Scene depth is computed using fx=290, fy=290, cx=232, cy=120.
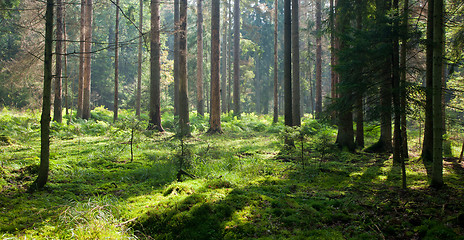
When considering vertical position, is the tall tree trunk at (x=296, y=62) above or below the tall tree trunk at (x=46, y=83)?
→ above

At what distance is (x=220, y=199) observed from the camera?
485 cm

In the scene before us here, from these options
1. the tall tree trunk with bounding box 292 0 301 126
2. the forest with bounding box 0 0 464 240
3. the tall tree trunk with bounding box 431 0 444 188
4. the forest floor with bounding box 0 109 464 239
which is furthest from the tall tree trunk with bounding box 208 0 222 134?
the tall tree trunk with bounding box 431 0 444 188

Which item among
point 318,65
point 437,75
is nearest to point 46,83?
point 437,75

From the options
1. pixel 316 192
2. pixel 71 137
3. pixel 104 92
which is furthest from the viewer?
pixel 104 92

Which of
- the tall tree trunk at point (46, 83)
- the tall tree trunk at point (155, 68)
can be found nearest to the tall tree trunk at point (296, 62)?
the tall tree trunk at point (155, 68)

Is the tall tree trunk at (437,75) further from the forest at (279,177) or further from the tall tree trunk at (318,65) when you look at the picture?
the tall tree trunk at (318,65)

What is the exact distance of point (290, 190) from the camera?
19.8 ft

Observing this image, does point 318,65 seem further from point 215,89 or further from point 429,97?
point 429,97

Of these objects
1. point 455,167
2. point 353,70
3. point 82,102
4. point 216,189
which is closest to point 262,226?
point 216,189

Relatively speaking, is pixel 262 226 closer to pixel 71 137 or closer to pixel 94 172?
pixel 94 172

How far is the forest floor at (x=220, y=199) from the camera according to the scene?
151 inches

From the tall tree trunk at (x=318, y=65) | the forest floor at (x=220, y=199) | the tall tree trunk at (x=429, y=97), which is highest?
the tall tree trunk at (x=318, y=65)

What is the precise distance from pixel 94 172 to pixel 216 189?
124 inches

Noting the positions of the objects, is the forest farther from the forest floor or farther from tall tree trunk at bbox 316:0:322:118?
tall tree trunk at bbox 316:0:322:118
